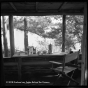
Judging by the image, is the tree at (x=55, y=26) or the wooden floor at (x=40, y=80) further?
the tree at (x=55, y=26)

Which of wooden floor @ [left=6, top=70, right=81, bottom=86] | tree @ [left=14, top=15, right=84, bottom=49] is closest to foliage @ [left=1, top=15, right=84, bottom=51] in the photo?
tree @ [left=14, top=15, right=84, bottom=49]

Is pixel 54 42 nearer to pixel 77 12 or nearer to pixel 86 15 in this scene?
pixel 77 12

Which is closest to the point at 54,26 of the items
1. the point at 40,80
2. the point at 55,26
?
the point at 55,26

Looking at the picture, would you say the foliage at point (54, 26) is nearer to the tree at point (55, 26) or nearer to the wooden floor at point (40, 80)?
the tree at point (55, 26)

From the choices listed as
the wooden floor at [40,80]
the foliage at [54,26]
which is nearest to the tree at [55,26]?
the foliage at [54,26]

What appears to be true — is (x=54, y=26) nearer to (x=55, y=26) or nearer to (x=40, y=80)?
(x=55, y=26)

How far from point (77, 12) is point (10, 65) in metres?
3.23

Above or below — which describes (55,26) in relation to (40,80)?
above

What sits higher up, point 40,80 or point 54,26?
point 54,26

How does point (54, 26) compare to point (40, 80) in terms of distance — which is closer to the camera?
point (40, 80)

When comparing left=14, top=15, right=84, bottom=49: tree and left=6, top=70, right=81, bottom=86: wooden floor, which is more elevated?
left=14, top=15, right=84, bottom=49: tree

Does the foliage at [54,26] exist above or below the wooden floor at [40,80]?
above

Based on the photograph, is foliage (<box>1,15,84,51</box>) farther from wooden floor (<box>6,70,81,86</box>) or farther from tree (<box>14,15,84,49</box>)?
wooden floor (<box>6,70,81,86</box>)

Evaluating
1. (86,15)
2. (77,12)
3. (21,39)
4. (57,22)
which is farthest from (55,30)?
(86,15)
